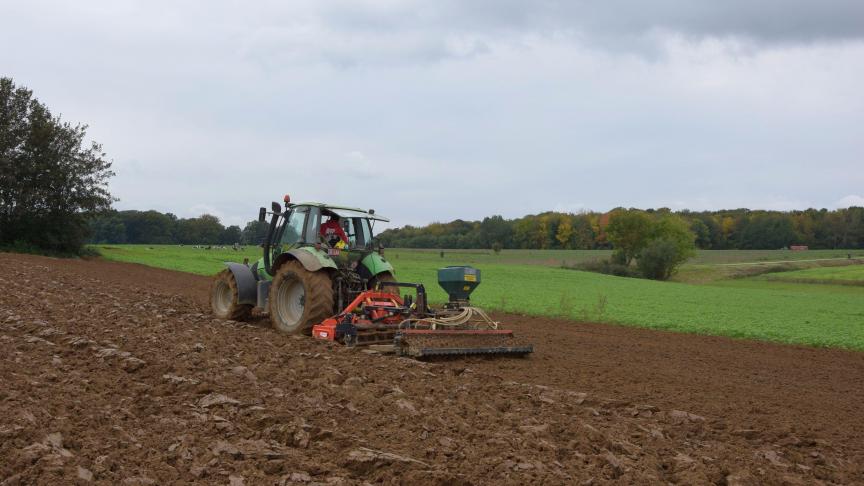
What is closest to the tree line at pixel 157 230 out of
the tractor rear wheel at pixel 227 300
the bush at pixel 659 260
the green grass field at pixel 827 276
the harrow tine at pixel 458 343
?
the bush at pixel 659 260

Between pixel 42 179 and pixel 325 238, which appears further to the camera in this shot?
pixel 42 179

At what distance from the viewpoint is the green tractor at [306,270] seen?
9.74 metres

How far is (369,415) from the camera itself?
214 inches

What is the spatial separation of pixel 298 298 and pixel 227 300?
2.30 metres

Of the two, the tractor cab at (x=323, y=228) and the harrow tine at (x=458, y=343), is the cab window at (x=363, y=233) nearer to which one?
the tractor cab at (x=323, y=228)

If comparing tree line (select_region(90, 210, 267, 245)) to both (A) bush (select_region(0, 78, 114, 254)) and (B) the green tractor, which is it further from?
(B) the green tractor

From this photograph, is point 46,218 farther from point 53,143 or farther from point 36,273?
point 36,273

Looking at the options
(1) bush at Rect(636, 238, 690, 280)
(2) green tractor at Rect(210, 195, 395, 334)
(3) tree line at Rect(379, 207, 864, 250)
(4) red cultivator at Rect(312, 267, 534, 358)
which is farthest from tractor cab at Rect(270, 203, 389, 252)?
(3) tree line at Rect(379, 207, 864, 250)

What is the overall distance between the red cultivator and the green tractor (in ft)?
1.54

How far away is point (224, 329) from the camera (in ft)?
33.0

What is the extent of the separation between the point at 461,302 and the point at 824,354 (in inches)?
322

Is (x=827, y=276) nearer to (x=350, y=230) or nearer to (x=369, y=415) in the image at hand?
(x=350, y=230)

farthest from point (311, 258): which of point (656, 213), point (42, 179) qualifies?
point (656, 213)

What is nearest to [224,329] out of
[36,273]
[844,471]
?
[844,471]
